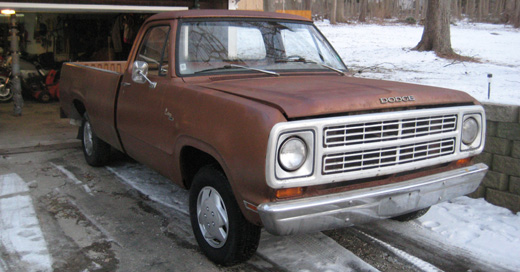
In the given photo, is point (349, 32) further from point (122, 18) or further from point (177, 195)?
point (177, 195)

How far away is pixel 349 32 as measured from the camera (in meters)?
29.6

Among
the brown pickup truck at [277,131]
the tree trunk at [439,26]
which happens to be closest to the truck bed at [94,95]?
the brown pickup truck at [277,131]

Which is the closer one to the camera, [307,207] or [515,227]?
[307,207]

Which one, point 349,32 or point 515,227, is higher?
point 349,32

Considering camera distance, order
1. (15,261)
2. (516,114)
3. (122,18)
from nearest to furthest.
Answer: (15,261) < (516,114) < (122,18)

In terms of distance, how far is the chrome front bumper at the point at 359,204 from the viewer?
2.96 m

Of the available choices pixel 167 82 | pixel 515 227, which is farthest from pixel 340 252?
pixel 167 82

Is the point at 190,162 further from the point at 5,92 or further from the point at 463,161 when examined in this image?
the point at 5,92

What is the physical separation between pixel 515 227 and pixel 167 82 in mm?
3430

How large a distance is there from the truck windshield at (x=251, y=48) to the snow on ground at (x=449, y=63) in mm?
6215

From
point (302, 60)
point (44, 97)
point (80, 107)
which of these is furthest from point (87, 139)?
point (44, 97)

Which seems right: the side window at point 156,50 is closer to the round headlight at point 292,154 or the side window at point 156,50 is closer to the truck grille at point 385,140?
the round headlight at point 292,154

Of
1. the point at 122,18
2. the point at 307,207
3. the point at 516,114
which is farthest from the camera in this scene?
the point at 122,18

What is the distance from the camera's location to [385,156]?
3.30 metres
